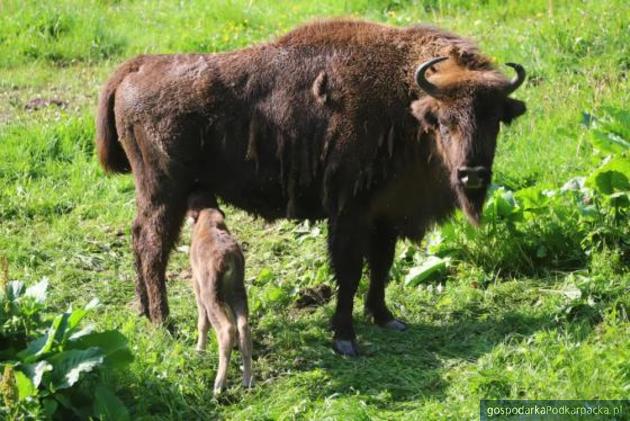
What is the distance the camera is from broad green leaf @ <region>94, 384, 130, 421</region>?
19.3 ft

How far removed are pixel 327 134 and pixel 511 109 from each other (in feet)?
4.18

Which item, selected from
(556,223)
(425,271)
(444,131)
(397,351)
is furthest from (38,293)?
(556,223)

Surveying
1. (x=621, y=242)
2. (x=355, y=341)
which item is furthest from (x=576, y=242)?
(x=355, y=341)

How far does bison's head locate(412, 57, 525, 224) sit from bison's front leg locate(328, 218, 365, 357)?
0.77m

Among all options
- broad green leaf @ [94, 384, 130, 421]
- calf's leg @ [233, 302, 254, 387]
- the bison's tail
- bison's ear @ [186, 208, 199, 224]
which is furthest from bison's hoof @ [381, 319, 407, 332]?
the bison's tail

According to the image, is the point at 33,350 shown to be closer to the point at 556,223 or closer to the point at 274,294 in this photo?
the point at 274,294

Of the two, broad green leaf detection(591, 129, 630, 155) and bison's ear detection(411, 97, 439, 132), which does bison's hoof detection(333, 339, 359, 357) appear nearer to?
bison's ear detection(411, 97, 439, 132)

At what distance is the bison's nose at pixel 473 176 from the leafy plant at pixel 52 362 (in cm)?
242

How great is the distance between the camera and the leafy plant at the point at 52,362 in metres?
5.75

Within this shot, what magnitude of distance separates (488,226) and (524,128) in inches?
93.5

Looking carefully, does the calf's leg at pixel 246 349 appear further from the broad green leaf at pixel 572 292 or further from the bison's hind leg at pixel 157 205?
the broad green leaf at pixel 572 292

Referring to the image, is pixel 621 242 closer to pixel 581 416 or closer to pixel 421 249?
pixel 421 249

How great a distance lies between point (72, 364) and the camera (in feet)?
19.4

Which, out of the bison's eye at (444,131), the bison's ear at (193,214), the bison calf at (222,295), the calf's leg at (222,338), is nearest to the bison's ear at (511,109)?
the bison's eye at (444,131)
